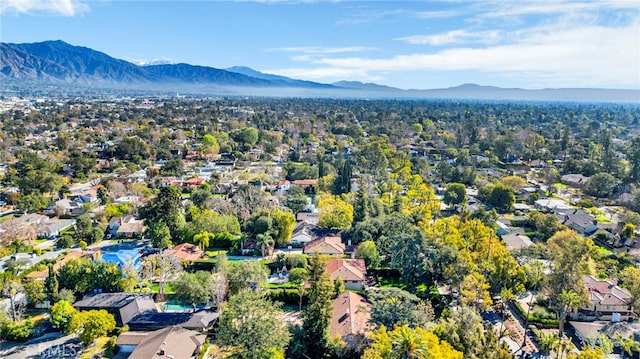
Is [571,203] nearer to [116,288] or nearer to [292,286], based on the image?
[292,286]

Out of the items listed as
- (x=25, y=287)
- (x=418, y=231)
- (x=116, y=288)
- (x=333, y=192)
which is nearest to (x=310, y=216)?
(x=333, y=192)

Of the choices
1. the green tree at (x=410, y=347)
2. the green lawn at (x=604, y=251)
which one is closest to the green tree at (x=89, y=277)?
the green tree at (x=410, y=347)

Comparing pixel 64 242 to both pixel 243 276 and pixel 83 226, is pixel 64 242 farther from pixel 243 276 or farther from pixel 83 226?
pixel 243 276

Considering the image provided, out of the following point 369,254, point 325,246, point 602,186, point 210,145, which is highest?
point 210,145

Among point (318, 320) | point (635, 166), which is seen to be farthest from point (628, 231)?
point (318, 320)

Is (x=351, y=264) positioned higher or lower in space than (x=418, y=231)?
lower

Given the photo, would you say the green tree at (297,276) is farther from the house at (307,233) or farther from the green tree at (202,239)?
the green tree at (202,239)
